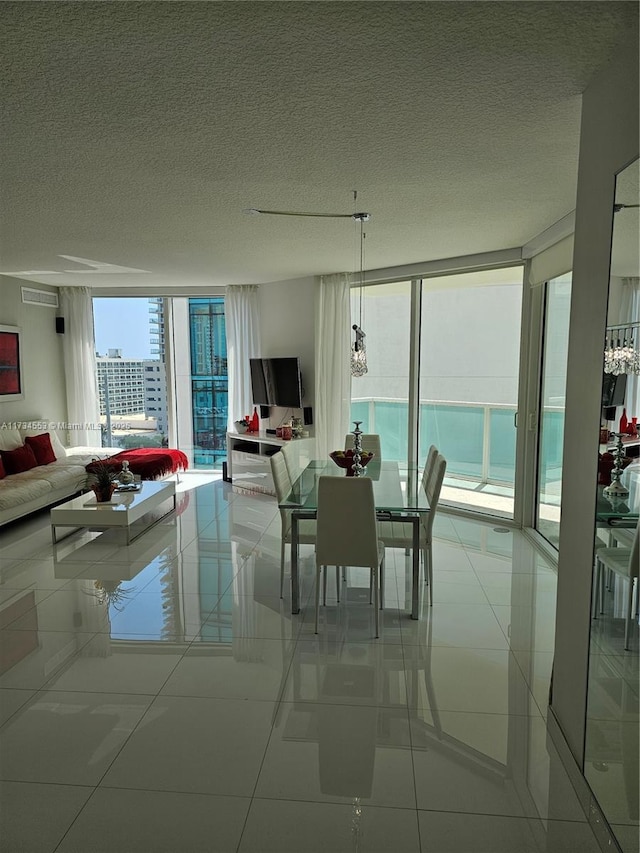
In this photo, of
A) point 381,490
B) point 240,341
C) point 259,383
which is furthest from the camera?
point 240,341

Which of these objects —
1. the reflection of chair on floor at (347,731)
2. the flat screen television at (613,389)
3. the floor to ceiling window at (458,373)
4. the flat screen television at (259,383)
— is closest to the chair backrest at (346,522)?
the reflection of chair on floor at (347,731)

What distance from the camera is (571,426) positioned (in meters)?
2.44

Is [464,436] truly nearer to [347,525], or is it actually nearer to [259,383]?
[259,383]

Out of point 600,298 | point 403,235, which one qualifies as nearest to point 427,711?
point 600,298

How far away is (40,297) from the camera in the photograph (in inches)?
312

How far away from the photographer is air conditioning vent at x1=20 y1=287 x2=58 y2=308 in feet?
25.0

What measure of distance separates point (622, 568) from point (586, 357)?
823 mm

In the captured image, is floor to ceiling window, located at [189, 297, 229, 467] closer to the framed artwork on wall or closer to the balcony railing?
the framed artwork on wall

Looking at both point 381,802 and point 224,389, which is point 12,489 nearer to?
point 224,389

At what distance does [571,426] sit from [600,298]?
Result: 547 millimetres

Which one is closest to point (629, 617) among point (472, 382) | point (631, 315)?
point (631, 315)

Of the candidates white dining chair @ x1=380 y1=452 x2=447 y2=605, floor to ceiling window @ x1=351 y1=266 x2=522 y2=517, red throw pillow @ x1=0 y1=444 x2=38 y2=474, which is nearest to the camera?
white dining chair @ x1=380 y1=452 x2=447 y2=605

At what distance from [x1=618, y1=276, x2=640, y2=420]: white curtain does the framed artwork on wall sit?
22.9 ft

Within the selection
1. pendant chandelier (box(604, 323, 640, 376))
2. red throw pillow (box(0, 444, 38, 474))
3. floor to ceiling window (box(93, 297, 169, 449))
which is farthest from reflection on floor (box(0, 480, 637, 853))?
floor to ceiling window (box(93, 297, 169, 449))
